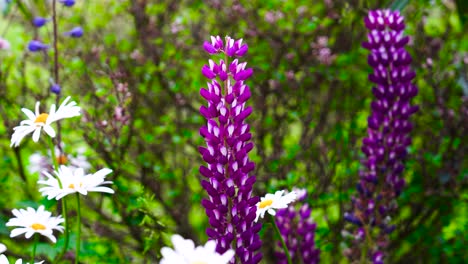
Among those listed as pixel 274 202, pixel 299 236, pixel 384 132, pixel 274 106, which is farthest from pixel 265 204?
pixel 274 106

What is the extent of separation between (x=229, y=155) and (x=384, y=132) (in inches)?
48.4

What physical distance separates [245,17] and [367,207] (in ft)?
A: 5.92

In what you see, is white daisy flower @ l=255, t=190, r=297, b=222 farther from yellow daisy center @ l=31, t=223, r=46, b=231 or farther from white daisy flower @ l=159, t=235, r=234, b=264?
yellow daisy center @ l=31, t=223, r=46, b=231

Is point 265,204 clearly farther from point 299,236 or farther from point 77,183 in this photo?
point 299,236

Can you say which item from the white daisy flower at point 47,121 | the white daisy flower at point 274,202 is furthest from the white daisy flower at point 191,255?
the white daisy flower at point 47,121

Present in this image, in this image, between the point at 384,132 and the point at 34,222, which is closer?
the point at 34,222

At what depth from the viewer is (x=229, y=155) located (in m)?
1.64

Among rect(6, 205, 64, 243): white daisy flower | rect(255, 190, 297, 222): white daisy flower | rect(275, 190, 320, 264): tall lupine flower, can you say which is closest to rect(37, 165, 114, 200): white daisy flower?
rect(6, 205, 64, 243): white daisy flower

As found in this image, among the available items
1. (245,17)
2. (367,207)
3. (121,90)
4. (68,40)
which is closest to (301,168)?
(245,17)

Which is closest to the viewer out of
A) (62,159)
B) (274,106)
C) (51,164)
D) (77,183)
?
(77,183)

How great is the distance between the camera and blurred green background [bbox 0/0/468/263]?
3.46 m

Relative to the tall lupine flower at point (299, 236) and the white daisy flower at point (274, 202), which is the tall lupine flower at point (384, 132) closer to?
the tall lupine flower at point (299, 236)

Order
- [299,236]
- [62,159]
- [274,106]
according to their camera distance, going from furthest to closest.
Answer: [274,106], [62,159], [299,236]

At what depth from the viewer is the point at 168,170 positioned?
3.82 m
